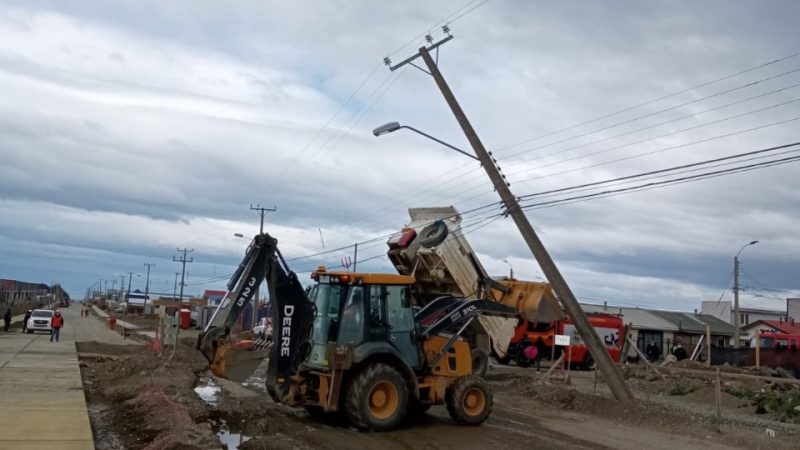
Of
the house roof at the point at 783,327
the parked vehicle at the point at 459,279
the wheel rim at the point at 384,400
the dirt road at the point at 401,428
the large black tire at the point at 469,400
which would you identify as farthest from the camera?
the house roof at the point at 783,327

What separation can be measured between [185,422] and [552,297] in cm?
885

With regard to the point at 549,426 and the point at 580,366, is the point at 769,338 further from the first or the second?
Result: the point at 549,426

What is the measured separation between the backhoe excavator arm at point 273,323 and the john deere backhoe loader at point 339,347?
2 cm

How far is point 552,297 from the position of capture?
664 inches

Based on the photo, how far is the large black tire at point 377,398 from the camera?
12445 millimetres

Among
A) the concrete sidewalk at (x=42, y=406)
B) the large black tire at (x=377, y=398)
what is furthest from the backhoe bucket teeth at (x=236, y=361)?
the concrete sidewalk at (x=42, y=406)

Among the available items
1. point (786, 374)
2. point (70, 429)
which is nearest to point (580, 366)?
point (786, 374)

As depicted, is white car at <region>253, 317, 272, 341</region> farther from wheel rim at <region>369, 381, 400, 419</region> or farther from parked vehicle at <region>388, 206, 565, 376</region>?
parked vehicle at <region>388, 206, 565, 376</region>

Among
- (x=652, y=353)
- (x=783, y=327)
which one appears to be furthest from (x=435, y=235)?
(x=783, y=327)

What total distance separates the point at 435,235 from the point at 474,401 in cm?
372

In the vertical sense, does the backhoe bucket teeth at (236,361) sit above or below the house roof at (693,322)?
below

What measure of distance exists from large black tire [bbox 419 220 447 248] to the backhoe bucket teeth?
4.86 metres

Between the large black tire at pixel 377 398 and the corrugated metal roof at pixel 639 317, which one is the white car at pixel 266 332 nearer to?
the large black tire at pixel 377 398

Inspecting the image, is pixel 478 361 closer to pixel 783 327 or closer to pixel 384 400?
pixel 384 400
